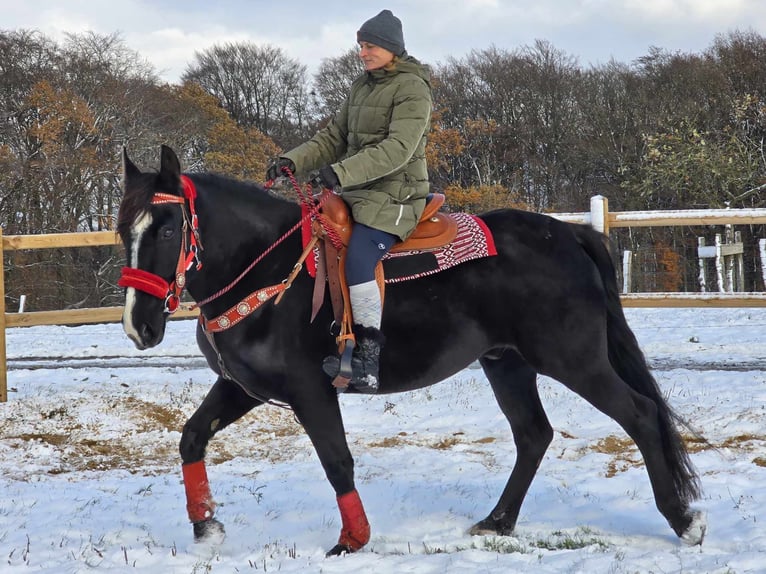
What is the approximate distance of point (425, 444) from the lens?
24.0 feet

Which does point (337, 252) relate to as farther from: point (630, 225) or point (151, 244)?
point (630, 225)

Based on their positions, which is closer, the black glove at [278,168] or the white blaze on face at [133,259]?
the white blaze on face at [133,259]

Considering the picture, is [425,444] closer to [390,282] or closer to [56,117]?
[390,282]

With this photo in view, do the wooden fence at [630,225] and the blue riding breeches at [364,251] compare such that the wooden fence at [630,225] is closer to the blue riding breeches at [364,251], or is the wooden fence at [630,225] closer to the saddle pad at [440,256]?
the saddle pad at [440,256]

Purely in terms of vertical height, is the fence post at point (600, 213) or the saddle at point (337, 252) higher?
the fence post at point (600, 213)

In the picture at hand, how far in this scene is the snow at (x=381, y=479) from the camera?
416 cm

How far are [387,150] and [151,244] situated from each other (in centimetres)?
132

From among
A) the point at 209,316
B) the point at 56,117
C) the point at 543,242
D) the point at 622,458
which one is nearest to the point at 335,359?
the point at 209,316

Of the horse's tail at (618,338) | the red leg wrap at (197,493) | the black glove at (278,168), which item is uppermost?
the black glove at (278,168)

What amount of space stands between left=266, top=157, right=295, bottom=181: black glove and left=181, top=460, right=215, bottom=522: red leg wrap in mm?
1704

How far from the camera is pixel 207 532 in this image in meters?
4.52

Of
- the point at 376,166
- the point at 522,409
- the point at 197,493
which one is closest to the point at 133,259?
the point at 376,166

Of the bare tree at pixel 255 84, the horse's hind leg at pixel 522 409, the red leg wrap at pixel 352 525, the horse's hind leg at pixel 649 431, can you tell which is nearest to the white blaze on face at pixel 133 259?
the red leg wrap at pixel 352 525

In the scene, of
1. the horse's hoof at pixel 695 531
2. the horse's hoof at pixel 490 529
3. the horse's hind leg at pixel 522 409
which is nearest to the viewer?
the horse's hoof at pixel 695 531
